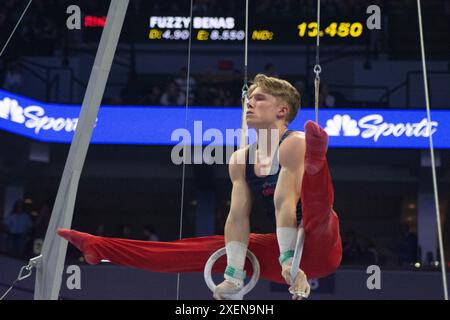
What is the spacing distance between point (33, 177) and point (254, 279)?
1022 centimetres

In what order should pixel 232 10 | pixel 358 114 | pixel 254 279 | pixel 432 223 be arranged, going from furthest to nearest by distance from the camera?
pixel 232 10, pixel 432 223, pixel 358 114, pixel 254 279

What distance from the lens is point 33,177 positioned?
52.6ft

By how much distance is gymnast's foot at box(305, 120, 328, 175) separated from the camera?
5.62 m

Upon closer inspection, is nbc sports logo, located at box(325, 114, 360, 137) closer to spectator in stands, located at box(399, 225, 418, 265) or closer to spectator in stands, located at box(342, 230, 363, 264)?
spectator in stands, located at box(342, 230, 363, 264)

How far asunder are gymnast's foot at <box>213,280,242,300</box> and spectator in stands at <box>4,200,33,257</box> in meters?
7.93

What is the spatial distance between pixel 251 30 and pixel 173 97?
2780 millimetres

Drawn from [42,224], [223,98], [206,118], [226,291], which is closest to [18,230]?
[42,224]

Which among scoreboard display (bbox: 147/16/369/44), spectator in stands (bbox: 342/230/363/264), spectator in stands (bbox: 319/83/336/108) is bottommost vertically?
spectator in stands (bbox: 342/230/363/264)

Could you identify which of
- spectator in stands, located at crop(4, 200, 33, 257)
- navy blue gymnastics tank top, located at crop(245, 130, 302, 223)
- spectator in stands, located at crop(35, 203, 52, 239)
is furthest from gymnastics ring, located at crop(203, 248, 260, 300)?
spectator in stands, located at crop(35, 203, 52, 239)

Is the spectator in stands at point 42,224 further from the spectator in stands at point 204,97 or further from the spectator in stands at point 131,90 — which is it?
the spectator in stands at point 204,97

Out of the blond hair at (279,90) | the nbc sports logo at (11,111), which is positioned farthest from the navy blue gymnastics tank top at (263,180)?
the nbc sports logo at (11,111)

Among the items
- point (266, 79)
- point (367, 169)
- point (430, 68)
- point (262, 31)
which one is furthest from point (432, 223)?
point (266, 79)

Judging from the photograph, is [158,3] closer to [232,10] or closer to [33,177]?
[232,10]

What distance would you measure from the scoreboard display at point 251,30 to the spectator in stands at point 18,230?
3917mm
